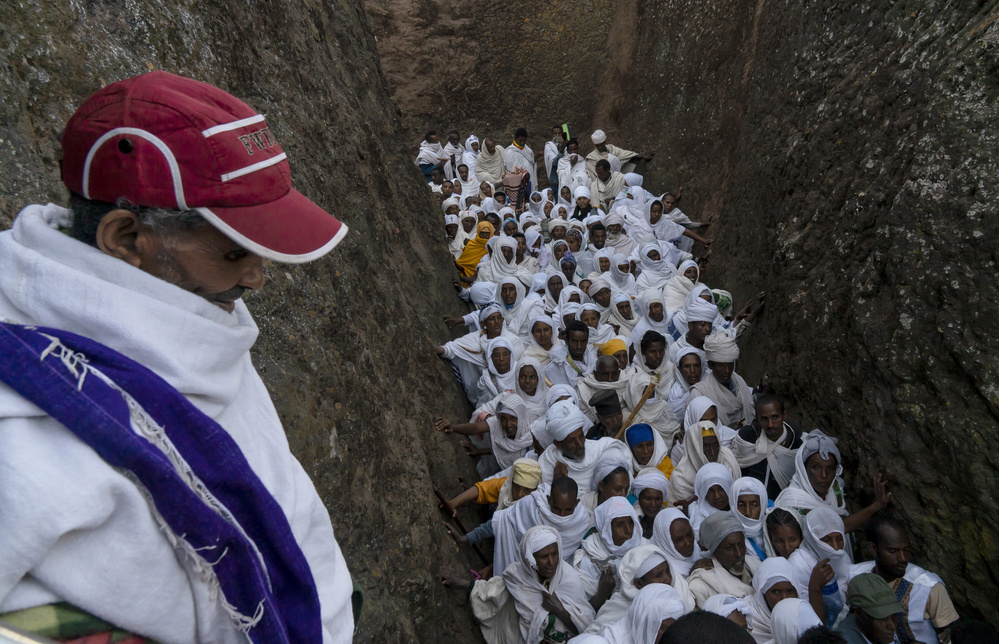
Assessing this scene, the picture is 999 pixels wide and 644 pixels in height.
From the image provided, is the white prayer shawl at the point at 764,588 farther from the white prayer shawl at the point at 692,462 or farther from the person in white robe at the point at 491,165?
the person in white robe at the point at 491,165

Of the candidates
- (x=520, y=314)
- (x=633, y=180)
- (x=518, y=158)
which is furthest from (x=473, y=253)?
(x=518, y=158)

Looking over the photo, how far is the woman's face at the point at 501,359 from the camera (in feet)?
22.5

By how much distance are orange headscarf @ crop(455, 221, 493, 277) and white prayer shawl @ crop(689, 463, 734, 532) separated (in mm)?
6406

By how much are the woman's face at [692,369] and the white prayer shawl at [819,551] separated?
213cm

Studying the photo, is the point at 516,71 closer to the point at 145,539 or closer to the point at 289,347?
the point at 289,347

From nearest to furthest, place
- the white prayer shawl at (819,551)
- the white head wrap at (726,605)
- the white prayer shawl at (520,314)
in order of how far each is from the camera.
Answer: the white head wrap at (726,605)
the white prayer shawl at (819,551)
the white prayer shawl at (520,314)

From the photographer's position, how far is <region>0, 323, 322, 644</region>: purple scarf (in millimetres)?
801

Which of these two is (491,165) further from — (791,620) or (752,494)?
(791,620)

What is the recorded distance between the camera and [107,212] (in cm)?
98

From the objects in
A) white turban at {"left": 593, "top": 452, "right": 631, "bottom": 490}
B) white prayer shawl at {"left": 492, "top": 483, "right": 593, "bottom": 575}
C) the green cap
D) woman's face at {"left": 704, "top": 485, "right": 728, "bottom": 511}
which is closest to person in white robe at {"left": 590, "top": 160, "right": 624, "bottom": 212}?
white turban at {"left": 593, "top": 452, "right": 631, "bottom": 490}

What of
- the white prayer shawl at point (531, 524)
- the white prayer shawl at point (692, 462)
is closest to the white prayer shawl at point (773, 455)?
the white prayer shawl at point (692, 462)

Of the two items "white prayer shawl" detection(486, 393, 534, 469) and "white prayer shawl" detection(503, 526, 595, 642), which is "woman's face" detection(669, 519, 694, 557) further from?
"white prayer shawl" detection(486, 393, 534, 469)

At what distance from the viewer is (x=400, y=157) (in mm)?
8312

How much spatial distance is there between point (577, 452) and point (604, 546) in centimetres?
89
